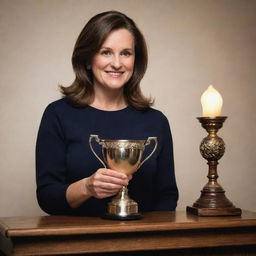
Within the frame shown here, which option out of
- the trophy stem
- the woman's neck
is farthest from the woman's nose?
the trophy stem

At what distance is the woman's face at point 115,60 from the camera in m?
1.89

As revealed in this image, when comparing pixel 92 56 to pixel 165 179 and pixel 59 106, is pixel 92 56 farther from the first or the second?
pixel 165 179

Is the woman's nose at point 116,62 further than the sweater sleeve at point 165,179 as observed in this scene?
No

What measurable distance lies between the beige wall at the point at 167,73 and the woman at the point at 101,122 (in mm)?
575

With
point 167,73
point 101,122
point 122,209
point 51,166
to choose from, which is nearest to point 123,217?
point 122,209

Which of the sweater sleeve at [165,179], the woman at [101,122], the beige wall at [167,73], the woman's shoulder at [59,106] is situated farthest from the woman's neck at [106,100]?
the beige wall at [167,73]

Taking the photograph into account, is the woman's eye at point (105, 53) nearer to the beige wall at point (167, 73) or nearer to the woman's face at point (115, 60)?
the woman's face at point (115, 60)

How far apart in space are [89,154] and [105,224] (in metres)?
0.52

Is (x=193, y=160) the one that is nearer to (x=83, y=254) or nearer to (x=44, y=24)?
(x=44, y=24)

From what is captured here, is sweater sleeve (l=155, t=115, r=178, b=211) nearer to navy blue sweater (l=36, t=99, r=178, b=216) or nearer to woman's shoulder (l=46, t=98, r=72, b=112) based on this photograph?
navy blue sweater (l=36, t=99, r=178, b=216)

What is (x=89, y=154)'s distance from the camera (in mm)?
1858

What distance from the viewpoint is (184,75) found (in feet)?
9.14

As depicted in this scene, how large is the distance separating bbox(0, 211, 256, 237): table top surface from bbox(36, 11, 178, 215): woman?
9.5 inches

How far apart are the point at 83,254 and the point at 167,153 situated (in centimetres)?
74
